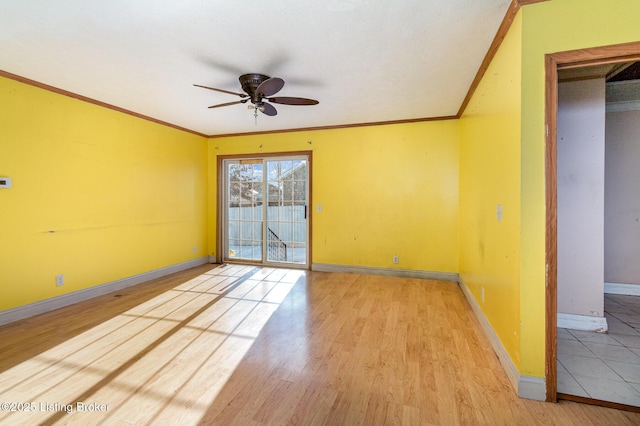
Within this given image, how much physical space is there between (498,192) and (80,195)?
4.65 meters

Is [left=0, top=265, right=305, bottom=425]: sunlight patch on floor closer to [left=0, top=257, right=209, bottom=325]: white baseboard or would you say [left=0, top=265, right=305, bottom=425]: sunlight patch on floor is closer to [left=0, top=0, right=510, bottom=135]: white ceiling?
[left=0, top=257, right=209, bottom=325]: white baseboard

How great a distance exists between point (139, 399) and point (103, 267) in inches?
108

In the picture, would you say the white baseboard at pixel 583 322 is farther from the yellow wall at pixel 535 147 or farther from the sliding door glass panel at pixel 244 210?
the sliding door glass panel at pixel 244 210

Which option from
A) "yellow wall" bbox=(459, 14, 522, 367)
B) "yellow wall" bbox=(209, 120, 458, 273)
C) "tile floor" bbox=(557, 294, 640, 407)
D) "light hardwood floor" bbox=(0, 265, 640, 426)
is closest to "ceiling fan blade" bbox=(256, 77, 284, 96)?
"yellow wall" bbox=(459, 14, 522, 367)

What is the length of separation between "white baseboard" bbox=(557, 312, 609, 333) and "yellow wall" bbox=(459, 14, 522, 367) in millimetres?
764

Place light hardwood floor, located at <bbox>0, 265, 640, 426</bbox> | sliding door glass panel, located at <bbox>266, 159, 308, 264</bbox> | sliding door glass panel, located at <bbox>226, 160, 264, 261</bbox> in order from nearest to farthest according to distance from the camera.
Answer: light hardwood floor, located at <bbox>0, 265, 640, 426</bbox>
sliding door glass panel, located at <bbox>266, 159, 308, 264</bbox>
sliding door glass panel, located at <bbox>226, 160, 264, 261</bbox>

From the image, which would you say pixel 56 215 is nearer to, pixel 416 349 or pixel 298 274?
pixel 298 274

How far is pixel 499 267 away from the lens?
2.26 meters

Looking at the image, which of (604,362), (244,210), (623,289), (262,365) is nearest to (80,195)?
(244,210)

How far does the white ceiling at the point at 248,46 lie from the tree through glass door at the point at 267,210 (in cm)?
184

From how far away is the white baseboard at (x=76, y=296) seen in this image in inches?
115

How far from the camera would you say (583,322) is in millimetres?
2711

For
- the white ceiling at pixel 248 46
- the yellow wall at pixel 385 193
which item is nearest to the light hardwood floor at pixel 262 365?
the yellow wall at pixel 385 193

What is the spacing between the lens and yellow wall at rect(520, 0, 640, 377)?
172cm
